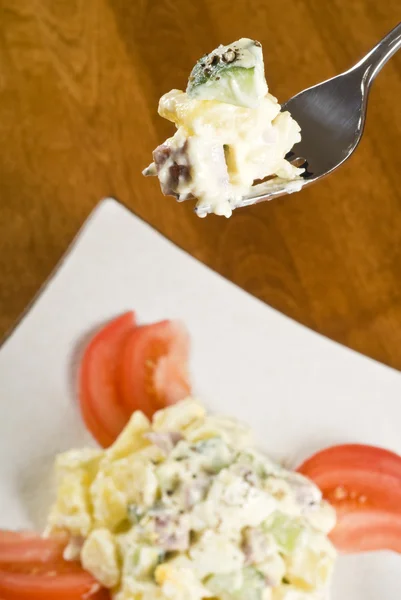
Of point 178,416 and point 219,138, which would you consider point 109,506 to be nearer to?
point 178,416

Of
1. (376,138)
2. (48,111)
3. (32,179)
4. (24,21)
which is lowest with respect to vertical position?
(376,138)

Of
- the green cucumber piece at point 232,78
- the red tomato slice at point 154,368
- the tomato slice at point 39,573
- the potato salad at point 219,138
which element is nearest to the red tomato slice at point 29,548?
the tomato slice at point 39,573

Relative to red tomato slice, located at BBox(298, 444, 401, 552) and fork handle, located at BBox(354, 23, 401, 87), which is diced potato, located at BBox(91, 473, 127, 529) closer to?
red tomato slice, located at BBox(298, 444, 401, 552)

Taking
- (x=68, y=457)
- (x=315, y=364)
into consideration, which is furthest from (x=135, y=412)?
(x=315, y=364)

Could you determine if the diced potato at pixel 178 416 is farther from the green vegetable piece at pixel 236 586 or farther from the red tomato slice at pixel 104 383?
the green vegetable piece at pixel 236 586

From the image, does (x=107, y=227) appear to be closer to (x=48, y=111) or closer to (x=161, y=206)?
(x=161, y=206)

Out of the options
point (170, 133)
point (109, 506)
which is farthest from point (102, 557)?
Answer: point (170, 133)

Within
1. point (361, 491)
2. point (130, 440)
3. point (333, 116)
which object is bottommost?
point (361, 491)
